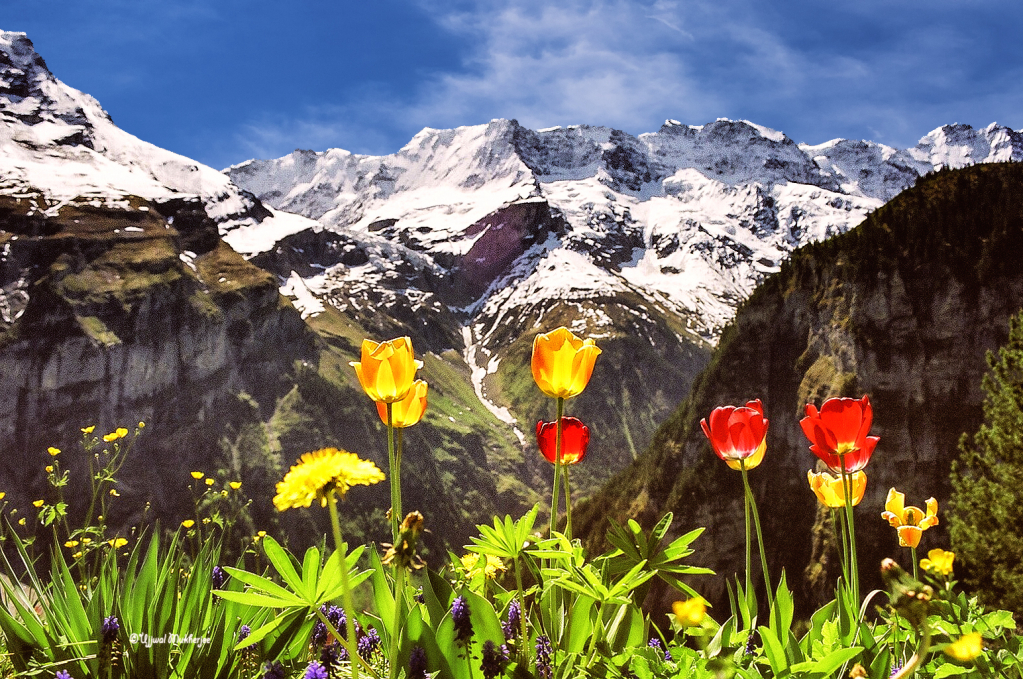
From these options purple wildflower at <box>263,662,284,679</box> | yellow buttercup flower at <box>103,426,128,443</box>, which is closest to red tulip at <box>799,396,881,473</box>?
purple wildflower at <box>263,662,284,679</box>

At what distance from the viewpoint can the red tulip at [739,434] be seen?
8.61 feet

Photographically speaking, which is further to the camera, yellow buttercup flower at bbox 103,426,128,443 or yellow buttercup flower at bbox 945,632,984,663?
yellow buttercup flower at bbox 103,426,128,443

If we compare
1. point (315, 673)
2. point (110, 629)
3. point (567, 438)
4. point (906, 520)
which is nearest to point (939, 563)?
point (906, 520)

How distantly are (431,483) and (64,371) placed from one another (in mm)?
69814

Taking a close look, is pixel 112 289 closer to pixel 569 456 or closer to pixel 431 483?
pixel 431 483

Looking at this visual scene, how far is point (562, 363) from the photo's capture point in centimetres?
239

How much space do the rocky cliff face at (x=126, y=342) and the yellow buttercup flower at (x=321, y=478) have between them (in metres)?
116

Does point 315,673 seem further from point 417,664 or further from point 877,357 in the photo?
point 877,357

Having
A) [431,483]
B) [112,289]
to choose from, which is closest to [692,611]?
[431,483]

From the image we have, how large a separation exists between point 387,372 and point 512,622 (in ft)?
3.18

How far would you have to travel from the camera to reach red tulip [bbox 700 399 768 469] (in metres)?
2.62

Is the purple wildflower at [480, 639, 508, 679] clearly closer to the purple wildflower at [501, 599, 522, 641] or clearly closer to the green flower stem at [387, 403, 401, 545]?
the purple wildflower at [501, 599, 522, 641]

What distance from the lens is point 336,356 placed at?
164 meters

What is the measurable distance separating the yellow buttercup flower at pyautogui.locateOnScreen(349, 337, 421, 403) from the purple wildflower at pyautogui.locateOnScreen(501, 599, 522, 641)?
83 centimetres
